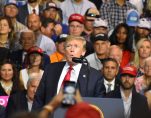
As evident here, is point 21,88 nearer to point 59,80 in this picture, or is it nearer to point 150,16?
point 59,80

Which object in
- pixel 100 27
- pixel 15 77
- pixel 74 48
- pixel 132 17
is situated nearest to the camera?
pixel 74 48

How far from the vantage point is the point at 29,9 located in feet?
44.9

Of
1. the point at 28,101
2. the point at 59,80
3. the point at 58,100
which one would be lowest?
the point at 28,101

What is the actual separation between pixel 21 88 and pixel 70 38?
246cm

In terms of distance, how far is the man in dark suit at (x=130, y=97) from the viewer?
733 centimetres

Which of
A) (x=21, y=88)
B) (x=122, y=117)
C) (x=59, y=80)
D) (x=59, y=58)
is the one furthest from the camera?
(x=59, y=58)

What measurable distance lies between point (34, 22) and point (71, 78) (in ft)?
16.8

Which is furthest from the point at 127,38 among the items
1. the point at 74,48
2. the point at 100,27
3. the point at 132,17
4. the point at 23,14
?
the point at 74,48

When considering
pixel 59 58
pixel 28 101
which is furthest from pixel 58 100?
pixel 59 58

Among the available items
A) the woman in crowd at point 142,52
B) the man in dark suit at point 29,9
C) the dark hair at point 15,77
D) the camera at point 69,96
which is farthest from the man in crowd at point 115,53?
the camera at point 69,96

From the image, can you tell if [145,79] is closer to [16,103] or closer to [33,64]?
[33,64]

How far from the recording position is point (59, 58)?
450 inches

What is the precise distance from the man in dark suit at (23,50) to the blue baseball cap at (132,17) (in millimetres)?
1942

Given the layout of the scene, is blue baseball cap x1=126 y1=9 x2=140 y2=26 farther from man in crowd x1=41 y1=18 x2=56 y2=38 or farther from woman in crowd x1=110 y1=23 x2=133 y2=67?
man in crowd x1=41 y1=18 x2=56 y2=38
